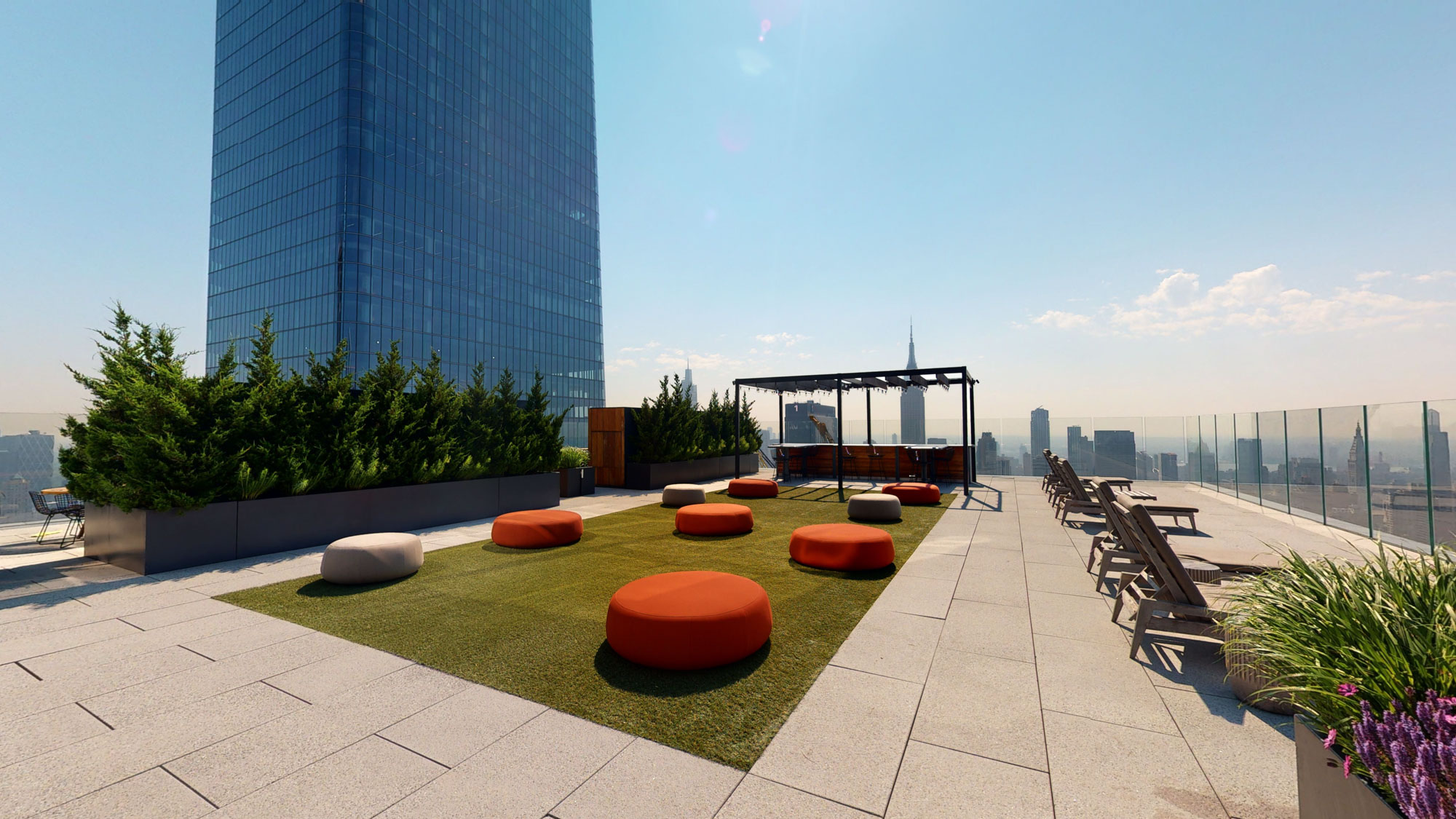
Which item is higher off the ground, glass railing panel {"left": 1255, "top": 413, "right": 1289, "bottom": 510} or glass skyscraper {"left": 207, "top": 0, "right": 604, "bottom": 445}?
glass skyscraper {"left": 207, "top": 0, "right": 604, "bottom": 445}

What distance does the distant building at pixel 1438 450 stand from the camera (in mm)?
6988

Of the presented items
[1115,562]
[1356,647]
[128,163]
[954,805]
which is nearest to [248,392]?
[954,805]

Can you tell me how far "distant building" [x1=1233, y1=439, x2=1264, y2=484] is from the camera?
12.5 metres

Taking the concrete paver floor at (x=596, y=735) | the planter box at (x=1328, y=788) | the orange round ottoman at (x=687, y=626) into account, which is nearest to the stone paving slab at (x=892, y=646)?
the concrete paver floor at (x=596, y=735)

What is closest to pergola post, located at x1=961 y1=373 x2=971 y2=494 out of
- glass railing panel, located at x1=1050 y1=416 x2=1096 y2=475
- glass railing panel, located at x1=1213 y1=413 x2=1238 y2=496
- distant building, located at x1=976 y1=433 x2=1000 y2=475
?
distant building, located at x1=976 y1=433 x2=1000 y2=475

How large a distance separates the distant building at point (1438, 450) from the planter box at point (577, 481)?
15438mm

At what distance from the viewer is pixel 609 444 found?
648 inches

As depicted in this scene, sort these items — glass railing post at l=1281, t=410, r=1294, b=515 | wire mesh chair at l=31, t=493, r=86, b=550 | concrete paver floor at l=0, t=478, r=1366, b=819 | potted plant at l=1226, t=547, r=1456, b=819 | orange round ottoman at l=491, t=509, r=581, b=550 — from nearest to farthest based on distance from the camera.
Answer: potted plant at l=1226, t=547, r=1456, b=819 < concrete paver floor at l=0, t=478, r=1366, b=819 < orange round ottoman at l=491, t=509, r=581, b=550 < wire mesh chair at l=31, t=493, r=86, b=550 < glass railing post at l=1281, t=410, r=1294, b=515

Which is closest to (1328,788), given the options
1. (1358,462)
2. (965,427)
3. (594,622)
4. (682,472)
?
(594,622)

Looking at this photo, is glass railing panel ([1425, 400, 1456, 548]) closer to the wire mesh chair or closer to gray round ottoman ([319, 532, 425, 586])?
gray round ottoman ([319, 532, 425, 586])

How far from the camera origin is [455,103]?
5025 centimetres

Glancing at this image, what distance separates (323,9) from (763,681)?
208 feet

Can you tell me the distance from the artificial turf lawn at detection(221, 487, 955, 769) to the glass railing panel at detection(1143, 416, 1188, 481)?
562 inches

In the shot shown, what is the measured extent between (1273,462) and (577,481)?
54.6 feet
